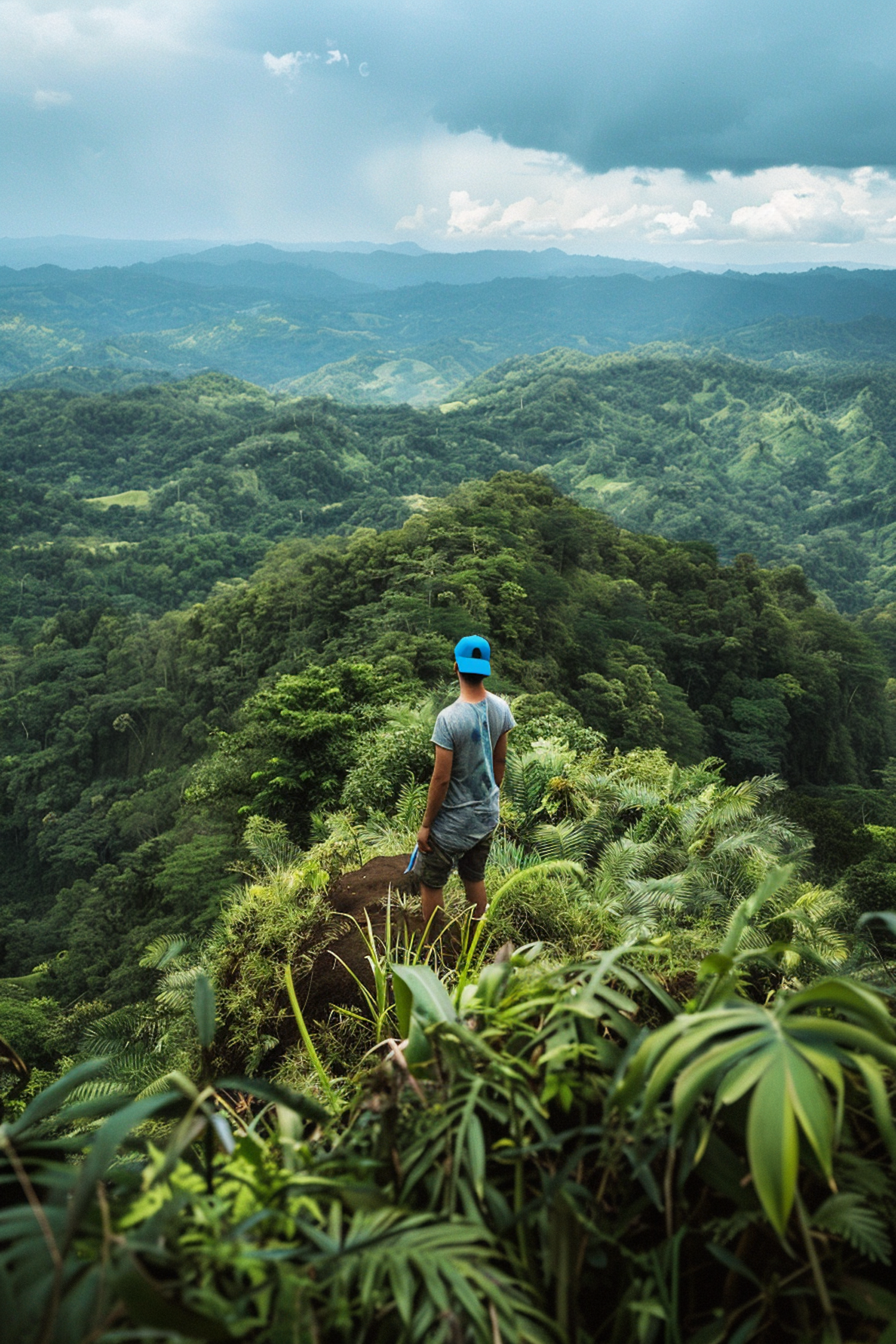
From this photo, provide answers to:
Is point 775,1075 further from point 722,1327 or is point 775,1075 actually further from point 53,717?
point 53,717

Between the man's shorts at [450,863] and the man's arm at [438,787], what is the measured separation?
0.24 ft

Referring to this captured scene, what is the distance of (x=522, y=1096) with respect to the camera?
1.14 m

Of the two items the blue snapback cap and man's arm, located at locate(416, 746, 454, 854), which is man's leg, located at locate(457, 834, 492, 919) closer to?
man's arm, located at locate(416, 746, 454, 854)

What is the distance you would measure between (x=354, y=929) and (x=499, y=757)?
43.3 inches

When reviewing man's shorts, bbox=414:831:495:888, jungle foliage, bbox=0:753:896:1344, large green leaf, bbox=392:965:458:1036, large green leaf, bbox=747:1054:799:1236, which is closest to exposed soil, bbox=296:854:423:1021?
man's shorts, bbox=414:831:495:888

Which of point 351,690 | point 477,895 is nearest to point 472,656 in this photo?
point 477,895

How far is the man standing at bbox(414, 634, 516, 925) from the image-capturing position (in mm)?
3297

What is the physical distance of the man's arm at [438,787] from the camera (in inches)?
130

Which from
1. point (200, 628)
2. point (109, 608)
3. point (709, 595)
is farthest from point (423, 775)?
point (109, 608)

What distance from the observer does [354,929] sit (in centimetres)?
370

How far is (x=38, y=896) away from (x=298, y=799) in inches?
1236

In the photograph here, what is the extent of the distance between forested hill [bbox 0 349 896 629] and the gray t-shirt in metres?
57.4

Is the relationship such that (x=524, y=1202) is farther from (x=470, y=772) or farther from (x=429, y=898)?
(x=429, y=898)

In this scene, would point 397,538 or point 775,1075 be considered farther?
point 397,538
